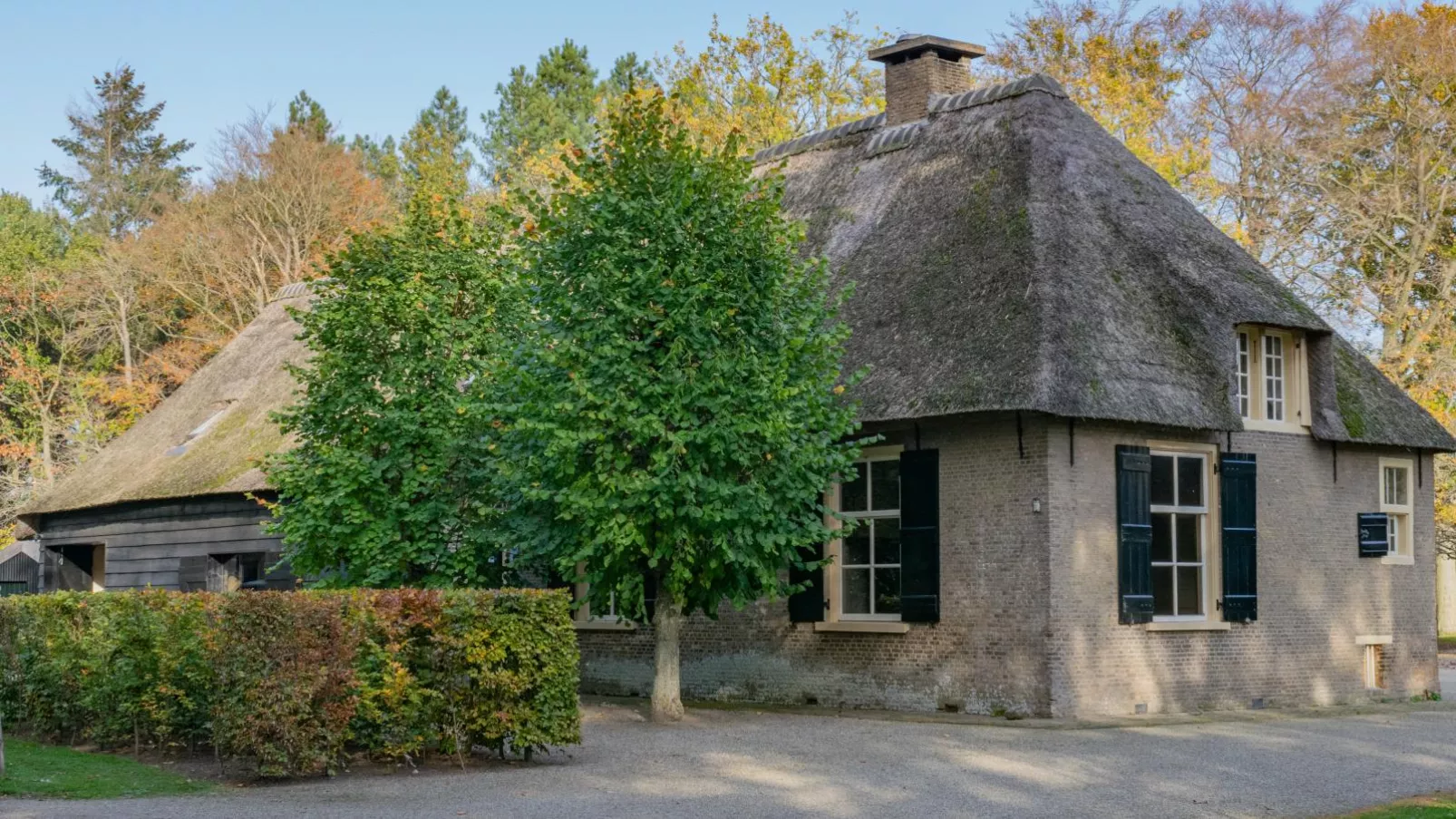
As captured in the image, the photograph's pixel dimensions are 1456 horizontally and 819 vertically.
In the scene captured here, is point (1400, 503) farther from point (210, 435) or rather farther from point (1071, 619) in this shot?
point (210, 435)

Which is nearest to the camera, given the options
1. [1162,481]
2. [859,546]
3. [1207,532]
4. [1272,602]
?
[1162,481]

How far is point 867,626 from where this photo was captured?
1784cm

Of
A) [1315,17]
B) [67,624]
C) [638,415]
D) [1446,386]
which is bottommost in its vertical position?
[67,624]

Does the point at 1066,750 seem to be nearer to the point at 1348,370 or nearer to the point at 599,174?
the point at 599,174

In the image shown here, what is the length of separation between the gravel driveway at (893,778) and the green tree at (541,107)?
131 feet

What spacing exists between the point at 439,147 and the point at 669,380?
4150 centimetres

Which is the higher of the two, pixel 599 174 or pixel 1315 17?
pixel 1315 17

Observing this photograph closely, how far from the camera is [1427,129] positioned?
1232 inches

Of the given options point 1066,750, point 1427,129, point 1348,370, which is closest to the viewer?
point 1066,750

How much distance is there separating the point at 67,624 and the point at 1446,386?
26880mm

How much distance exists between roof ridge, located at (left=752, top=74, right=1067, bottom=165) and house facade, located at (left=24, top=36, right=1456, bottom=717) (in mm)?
56

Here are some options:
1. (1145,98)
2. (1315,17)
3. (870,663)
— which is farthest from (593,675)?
(1315,17)

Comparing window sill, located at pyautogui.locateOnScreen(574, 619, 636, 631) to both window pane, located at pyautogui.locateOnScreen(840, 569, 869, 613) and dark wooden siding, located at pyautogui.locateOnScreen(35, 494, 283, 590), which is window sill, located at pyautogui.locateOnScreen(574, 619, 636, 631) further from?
dark wooden siding, located at pyautogui.locateOnScreen(35, 494, 283, 590)

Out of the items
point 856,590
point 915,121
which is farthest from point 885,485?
point 915,121
